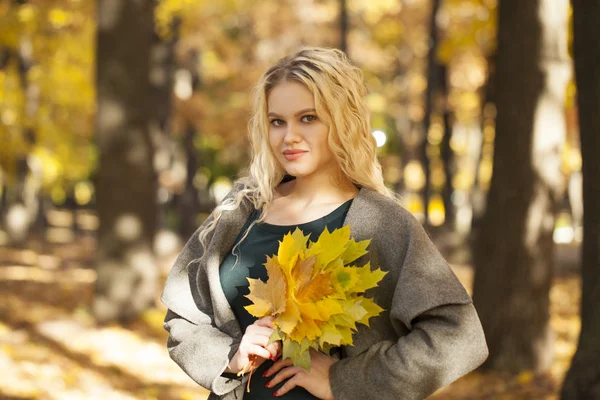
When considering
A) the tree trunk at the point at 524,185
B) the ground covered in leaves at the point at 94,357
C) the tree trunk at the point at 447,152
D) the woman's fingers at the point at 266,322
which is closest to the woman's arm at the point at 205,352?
the woman's fingers at the point at 266,322

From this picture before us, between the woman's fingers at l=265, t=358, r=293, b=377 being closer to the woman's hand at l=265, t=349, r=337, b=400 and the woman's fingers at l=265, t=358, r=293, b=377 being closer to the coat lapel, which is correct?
the woman's hand at l=265, t=349, r=337, b=400

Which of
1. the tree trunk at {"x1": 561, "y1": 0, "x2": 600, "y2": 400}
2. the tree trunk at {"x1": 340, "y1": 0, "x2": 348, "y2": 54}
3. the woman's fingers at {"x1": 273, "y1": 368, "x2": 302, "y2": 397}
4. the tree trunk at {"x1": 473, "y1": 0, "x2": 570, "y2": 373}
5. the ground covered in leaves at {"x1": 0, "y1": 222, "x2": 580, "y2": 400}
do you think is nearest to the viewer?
the woman's fingers at {"x1": 273, "y1": 368, "x2": 302, "y2": 397}

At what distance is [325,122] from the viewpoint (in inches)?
112

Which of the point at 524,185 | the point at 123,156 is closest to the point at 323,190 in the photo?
the point at 524,185

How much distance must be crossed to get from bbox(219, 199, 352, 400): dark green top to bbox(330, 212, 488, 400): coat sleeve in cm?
32

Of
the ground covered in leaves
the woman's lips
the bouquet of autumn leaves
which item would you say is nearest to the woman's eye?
the woman's lips

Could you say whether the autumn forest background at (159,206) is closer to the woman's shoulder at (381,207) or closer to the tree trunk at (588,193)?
the tree trunk at (588,193)

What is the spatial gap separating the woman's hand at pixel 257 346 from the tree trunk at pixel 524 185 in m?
5.99

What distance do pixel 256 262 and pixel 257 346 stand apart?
0.40m

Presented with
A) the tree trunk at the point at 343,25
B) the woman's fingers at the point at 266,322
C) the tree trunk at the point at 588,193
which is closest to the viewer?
the woman's fingers at the point at 266,322

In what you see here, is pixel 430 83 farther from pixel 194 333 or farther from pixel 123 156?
pixel 194 333

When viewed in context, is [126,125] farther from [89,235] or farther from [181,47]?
[89,235]

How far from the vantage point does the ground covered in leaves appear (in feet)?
25.5

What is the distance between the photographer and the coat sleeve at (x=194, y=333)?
2.87 metres
